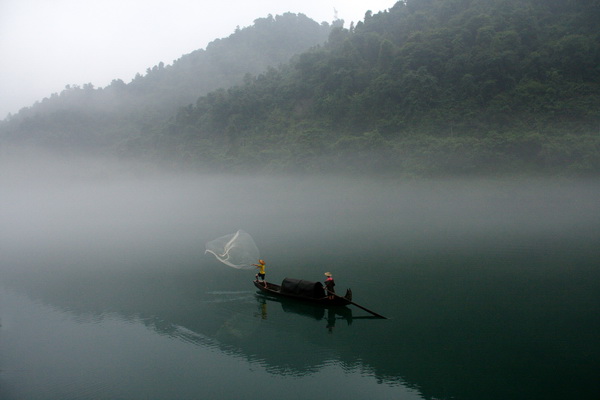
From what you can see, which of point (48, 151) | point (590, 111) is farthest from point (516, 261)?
point (48, 151)

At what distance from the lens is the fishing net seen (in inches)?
568

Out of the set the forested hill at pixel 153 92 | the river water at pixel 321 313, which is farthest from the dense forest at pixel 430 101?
the forested hill at pixel 153 92

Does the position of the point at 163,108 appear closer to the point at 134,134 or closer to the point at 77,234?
the point at 134,134

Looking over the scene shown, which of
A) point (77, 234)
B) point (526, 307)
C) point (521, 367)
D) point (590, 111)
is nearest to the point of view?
point (521, 367)

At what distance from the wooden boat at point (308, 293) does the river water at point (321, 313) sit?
1.33 ft

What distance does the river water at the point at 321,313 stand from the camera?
28.7 feet

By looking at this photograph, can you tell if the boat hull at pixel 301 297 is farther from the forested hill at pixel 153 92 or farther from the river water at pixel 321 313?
the forested hill at pixel 153 92

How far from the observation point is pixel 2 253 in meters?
25.2

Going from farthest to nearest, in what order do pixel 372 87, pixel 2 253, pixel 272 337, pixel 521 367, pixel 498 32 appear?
pixel 372 87
pixel 498 32
pixel 2 253
pixel 272 337
pixel 521 367

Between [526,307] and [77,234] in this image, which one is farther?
[77,234]

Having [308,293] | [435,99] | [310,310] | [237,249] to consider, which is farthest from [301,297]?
[435,99]

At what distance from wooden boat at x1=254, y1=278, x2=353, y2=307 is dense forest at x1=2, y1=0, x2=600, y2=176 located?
100 feet

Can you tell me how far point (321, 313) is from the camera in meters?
12.8

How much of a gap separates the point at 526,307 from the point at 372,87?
4155 cm
